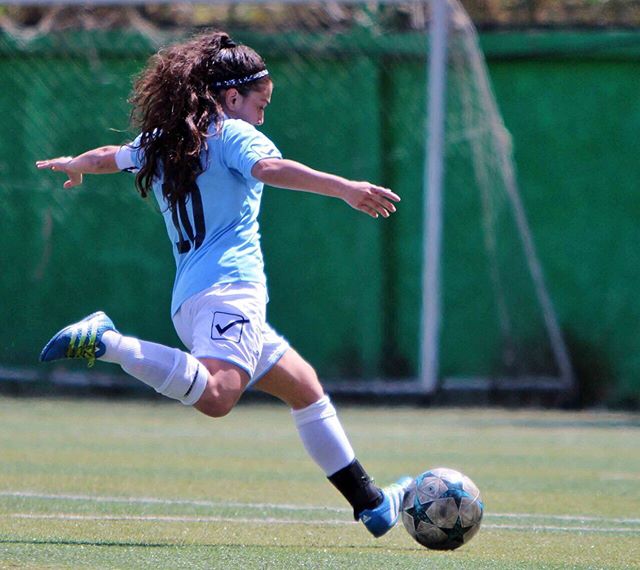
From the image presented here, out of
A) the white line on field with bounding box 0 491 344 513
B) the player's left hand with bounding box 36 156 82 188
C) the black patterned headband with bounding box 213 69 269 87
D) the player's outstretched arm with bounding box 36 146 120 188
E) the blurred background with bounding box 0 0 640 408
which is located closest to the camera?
the black patterned headband with bounding box 213 69 269 87

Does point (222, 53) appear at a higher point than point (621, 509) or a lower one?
higher

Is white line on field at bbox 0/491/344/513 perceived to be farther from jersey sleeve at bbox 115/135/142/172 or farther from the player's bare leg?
jersey sleeve at bbox 115/135/142/172

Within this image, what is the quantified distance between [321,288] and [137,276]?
70.2 inches

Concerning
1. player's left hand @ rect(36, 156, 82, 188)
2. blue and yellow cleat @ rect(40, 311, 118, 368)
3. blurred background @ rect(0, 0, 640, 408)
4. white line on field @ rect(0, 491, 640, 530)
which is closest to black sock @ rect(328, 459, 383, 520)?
white line on field @ rect(0, 491, 640, 530)

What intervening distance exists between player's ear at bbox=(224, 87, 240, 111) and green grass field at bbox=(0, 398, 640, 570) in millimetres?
1706

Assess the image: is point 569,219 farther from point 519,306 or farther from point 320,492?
point 320,492

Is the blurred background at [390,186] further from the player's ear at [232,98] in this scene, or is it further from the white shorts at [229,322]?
the white shorts at [229,322]

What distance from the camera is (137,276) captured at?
1398cm

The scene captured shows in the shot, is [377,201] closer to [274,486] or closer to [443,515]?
[443,515]

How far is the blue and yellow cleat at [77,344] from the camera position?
516 centimetres

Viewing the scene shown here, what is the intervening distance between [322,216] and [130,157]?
26.0 ft

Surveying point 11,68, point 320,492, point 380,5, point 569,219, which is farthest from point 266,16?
point 320,492

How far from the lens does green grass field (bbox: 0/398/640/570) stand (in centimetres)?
529

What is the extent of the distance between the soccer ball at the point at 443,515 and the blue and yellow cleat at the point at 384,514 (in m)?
0.07
